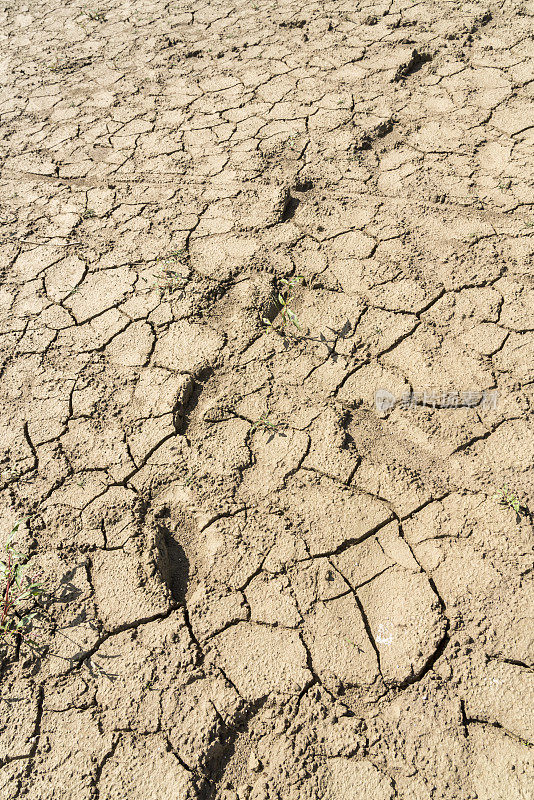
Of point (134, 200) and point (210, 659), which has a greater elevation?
point (134, 200)

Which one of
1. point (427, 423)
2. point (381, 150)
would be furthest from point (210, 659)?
point (381, 150)

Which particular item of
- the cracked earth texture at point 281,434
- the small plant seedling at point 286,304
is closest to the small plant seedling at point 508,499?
the cracked earth texture at point 281,434

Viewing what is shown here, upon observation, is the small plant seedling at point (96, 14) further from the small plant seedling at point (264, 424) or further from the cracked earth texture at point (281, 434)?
the small plant seedling at point (264, 424)

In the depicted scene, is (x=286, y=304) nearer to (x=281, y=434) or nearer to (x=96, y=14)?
(x=281, y=434)

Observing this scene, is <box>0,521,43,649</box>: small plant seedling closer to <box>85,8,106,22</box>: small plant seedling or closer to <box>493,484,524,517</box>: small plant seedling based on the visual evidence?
<box>493,484,524,517</box>: small plant seedling

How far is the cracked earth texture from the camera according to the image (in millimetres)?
1491

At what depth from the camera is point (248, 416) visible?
217cm

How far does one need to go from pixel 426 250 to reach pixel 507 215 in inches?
18.1

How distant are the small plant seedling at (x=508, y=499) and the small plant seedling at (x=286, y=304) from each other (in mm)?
1064

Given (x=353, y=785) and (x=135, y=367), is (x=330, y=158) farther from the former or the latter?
(x=353, y=785)

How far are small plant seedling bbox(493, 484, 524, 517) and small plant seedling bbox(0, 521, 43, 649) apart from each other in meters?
1.57

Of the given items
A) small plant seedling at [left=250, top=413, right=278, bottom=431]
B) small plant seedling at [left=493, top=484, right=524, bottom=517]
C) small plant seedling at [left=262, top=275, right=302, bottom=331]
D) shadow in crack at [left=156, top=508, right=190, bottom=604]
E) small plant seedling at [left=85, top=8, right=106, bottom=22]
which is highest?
small plant seedling at [left=85, top=8, right=106, bottom=22]

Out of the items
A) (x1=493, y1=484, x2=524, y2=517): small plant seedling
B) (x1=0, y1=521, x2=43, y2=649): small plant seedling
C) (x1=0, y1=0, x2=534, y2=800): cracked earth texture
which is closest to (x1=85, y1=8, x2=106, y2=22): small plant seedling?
(x1=0, y1=0, x2=534, y2=800): cracked earth texture

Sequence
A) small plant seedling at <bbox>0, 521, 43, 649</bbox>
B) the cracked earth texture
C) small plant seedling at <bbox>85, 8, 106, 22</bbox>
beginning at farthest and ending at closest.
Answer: small plant seedling at <bbox>85, 8, 106, 22</bbox> → small plant seedling at <bbox>0, 521, 43, 649</bbox> → the cracked earth texture
